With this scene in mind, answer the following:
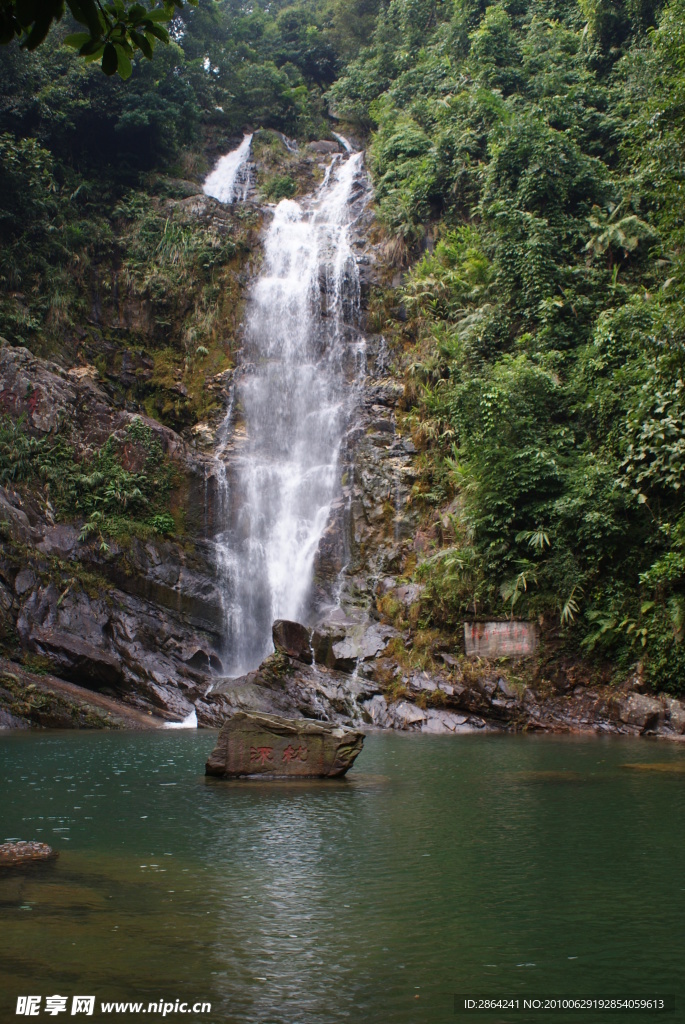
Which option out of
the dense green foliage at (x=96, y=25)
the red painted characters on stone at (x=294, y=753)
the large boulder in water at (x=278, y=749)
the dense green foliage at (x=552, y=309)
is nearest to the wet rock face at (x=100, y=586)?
the dense green foliage at (x=552, y=309)

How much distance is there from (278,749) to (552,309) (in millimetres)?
14912

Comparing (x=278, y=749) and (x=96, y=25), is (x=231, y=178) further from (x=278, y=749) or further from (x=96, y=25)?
(x=96, y=25)

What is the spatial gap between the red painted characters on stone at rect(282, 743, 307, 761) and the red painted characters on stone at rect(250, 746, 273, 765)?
198mm

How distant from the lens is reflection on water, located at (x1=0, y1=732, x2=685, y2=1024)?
375 cm

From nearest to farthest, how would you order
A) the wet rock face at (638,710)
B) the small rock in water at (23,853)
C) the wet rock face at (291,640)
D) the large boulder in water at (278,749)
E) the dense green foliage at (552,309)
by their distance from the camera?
1. the small rock in water at (23,853)
2. the large boulder in water at (278,749)
3. the wet rock face at (638,710)
4. the dense green foliage at (552,309)
5. the wet rock face at (291,640)

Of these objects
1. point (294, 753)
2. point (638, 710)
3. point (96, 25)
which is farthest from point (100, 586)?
point (96, 25)

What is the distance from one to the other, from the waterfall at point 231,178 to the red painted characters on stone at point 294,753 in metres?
29.2

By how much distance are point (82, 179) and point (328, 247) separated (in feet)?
31.7

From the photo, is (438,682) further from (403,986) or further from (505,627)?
(403,986)

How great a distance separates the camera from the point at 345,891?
5.34 meters

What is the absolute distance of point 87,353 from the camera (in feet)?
87.6

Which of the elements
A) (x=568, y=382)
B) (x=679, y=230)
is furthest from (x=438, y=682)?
(x=679, y=230)

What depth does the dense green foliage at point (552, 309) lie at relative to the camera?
51.9 feet

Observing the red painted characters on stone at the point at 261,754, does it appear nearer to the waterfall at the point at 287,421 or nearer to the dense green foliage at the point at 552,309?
the dense green foliage at the point at 552,309
